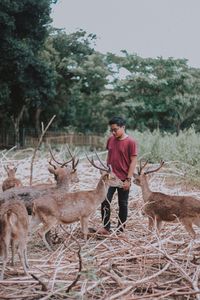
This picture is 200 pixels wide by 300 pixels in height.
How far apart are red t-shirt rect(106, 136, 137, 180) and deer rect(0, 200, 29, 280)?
2.71 meters

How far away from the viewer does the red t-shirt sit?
9.24m

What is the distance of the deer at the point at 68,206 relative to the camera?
8102 millimetres

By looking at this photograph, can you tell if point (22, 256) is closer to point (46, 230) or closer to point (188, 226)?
point (46, 230)

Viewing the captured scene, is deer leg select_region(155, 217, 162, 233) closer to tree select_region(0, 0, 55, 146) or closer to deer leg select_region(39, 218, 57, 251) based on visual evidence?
deer leg select_region(39, 218, 57, 251)

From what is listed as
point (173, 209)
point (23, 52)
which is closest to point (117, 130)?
point (173, 209)

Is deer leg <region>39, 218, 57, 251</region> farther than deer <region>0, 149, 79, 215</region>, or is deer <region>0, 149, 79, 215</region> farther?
deer <region>0, 149, 79, 215</region>

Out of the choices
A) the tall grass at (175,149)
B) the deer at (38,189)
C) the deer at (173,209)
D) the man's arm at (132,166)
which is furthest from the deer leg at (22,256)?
the tall grass at (175,149)

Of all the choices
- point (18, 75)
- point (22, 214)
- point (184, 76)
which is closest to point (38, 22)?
point (18, 75)

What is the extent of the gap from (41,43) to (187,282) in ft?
89.5

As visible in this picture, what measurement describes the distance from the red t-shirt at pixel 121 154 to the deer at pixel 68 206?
0.30 meters

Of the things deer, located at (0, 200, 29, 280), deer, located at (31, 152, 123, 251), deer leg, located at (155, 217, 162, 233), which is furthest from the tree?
deer, located at (0, 200, 29, 280)

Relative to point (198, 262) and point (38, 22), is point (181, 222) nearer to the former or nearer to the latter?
point (198, 262)

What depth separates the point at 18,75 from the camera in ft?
97.7

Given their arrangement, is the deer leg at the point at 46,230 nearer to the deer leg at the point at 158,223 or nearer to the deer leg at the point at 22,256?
the deer leg at the point at 22,256
